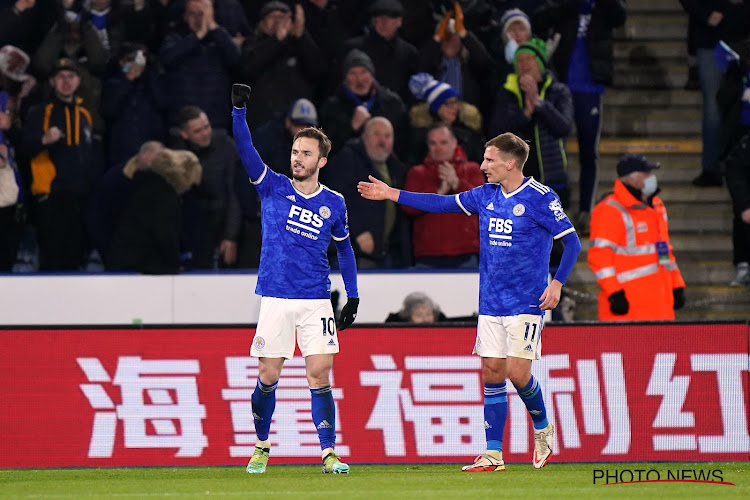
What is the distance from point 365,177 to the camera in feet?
43.9

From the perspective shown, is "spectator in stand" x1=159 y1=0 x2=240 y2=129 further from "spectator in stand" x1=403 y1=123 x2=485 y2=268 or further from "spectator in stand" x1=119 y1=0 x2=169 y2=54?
"spectator in stand" x1=403 y1=123 x2=485 y2=268

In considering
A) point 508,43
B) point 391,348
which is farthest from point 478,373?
point 508,43

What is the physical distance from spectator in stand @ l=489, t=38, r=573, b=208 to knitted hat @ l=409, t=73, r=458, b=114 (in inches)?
21.8

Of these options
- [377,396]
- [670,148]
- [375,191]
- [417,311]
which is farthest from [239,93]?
[670,148]

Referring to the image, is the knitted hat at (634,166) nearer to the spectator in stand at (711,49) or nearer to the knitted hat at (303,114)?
the knitted hat at (303,114)

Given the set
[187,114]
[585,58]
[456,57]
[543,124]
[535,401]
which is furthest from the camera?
[585,58]

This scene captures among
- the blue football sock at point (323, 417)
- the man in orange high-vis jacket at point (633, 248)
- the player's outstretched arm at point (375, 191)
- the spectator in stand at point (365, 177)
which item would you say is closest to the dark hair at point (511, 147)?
the player's outstretched arm at point (375, 191)

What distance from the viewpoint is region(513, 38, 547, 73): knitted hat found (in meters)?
14.0

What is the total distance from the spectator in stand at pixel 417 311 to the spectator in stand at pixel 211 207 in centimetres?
203

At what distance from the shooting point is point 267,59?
14.1 m

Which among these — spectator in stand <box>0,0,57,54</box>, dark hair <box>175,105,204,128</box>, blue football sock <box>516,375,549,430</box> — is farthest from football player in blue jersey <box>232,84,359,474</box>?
spectator in stand <box>0,0,57,54</box>

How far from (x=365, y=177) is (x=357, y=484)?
5.13m

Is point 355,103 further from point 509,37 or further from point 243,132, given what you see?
point 243,132

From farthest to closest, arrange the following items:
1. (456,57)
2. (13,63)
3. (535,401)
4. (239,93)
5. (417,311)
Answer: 1. (456,57)
2. (13,63)
3. (417,311)
4. (535,401)
5. (239,93)
